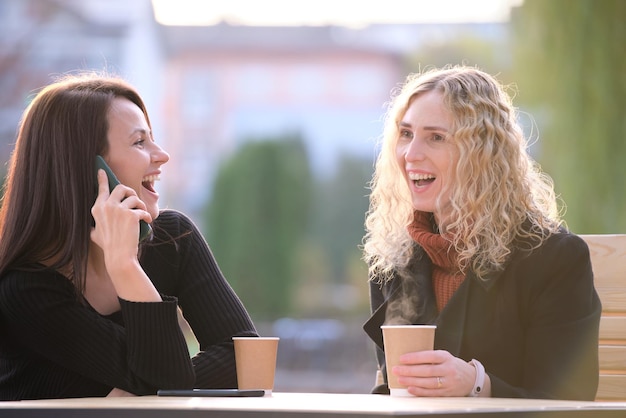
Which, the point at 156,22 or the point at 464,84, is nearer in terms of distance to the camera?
the point at 464,84

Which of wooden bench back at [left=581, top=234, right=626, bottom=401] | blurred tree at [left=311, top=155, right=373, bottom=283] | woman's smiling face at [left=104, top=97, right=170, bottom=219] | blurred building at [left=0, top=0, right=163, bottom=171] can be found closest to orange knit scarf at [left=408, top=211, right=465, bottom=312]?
wooden bench back at [left=581, top=234, right=626, bottom=401]

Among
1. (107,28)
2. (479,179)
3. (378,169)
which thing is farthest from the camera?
(107,28)

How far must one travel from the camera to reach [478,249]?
103 inches

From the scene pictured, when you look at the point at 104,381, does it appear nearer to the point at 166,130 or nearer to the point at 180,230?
the point at 180,230

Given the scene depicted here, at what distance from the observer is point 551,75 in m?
6.03

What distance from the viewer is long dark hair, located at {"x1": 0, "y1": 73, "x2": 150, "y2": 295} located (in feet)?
8.13

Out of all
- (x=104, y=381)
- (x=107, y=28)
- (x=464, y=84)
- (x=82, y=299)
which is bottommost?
(x=104, y=381)

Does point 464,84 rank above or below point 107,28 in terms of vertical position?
below

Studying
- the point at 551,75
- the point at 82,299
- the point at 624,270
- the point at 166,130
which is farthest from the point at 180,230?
the point at 166,130

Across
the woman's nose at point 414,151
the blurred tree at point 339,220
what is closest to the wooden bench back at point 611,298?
the woman's nose at point 414,151

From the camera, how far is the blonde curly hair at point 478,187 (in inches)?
104

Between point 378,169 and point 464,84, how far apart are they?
43 cm

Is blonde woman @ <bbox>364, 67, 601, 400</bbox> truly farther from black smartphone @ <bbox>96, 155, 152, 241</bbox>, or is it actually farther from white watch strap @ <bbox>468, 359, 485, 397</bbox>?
black smartphone @ <bbox>96, 155, 152, 241</bbox>

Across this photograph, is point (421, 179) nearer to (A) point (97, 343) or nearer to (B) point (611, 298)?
(B) point (611, 298)
